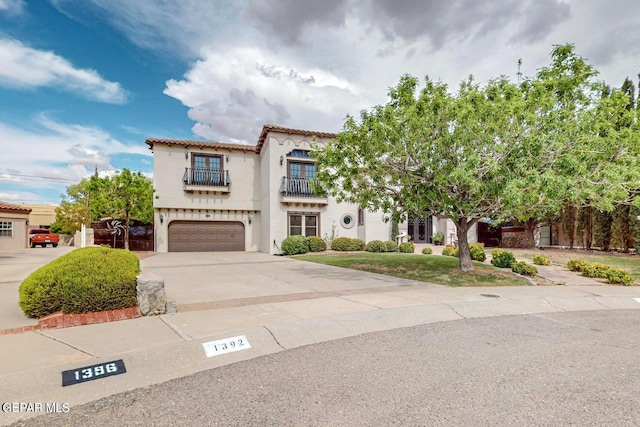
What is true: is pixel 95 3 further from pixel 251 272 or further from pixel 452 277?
pixel 452 277

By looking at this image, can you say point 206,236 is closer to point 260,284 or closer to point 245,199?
point 245,199

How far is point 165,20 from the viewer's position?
11.6m

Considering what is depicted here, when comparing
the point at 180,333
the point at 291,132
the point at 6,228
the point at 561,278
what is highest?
the point at 291,132

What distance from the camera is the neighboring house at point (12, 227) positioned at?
24.5 m

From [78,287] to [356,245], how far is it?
1568 cm

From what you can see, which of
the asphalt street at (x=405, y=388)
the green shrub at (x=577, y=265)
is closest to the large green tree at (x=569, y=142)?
the green shrub at (x=577, y=265)

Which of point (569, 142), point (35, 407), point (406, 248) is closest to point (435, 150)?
point (569, 142)

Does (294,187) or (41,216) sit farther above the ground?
(294,187)

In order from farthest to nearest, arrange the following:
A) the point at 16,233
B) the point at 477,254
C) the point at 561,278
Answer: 1. the point at 16,233
2. the point at 477,254
3. the point at 561,278

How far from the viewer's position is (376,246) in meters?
19.4

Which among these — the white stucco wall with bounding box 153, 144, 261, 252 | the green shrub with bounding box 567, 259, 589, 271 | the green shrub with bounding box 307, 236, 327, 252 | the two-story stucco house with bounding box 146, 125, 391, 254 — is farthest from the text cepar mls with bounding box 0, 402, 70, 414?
the white stucco wall with bounding box 153, 144, 261, 252

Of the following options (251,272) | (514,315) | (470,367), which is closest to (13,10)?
(251,272)

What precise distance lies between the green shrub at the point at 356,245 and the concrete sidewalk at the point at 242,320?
30.0 ft

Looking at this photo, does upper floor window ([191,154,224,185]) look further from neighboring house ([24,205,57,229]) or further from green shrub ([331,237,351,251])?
neighboring house ([24,205,57,229])
